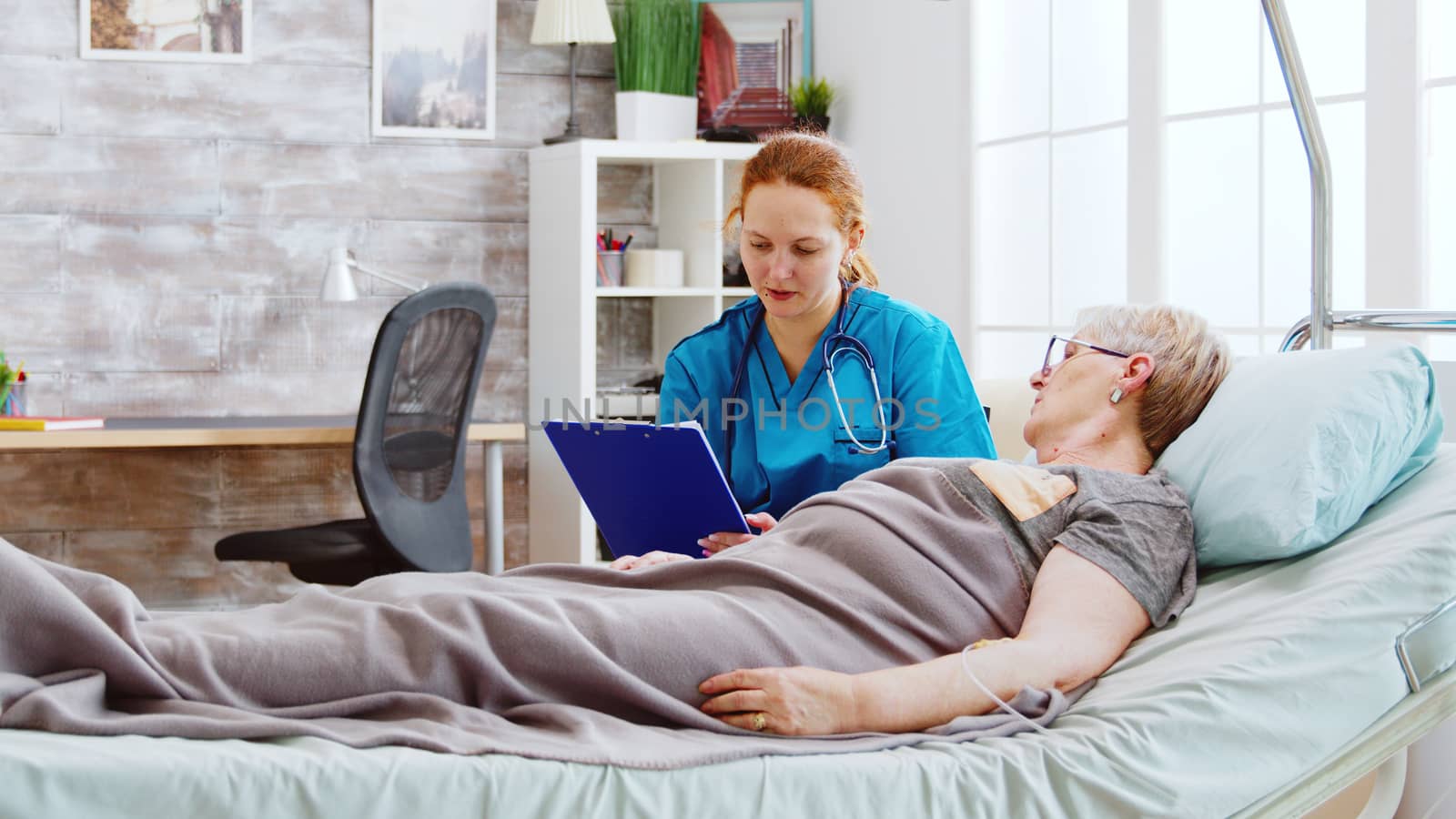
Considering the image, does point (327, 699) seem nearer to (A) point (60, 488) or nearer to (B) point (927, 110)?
(B) point (927, 110)

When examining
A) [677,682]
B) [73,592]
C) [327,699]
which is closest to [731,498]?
[677,682]

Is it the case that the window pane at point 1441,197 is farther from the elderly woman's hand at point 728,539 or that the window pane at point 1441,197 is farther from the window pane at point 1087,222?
the elderly woman's hand at point 728,539

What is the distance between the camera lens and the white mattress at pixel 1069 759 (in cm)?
105

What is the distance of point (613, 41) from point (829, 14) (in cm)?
60

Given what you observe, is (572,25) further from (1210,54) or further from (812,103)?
(1210,54)

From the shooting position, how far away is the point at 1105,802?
116 centimetres

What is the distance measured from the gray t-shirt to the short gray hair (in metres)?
0.14

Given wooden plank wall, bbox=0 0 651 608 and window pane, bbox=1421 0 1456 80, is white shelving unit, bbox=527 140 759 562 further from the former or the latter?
window pane, bbox=1421 0 1456 80

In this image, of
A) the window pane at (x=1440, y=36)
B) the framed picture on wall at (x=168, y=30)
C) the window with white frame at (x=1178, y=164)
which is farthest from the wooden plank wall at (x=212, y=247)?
the window pane at (x=1440, y=36)

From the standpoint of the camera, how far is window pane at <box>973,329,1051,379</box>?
298 centimetres

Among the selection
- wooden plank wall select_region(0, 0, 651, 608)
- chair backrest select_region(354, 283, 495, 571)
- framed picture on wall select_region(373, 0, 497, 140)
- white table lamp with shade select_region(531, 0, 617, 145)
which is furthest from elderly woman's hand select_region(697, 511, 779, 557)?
framed picture on wall select_region(373, 0, 497, 140)

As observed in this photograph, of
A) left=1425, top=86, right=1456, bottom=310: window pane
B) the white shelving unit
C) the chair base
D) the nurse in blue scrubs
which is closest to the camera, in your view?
the nurse in blue scrubs

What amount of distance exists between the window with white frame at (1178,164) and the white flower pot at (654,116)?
3.03ft

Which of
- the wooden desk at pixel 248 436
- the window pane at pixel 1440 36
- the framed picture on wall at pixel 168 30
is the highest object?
the framed picture on wall at pixel 168 30
